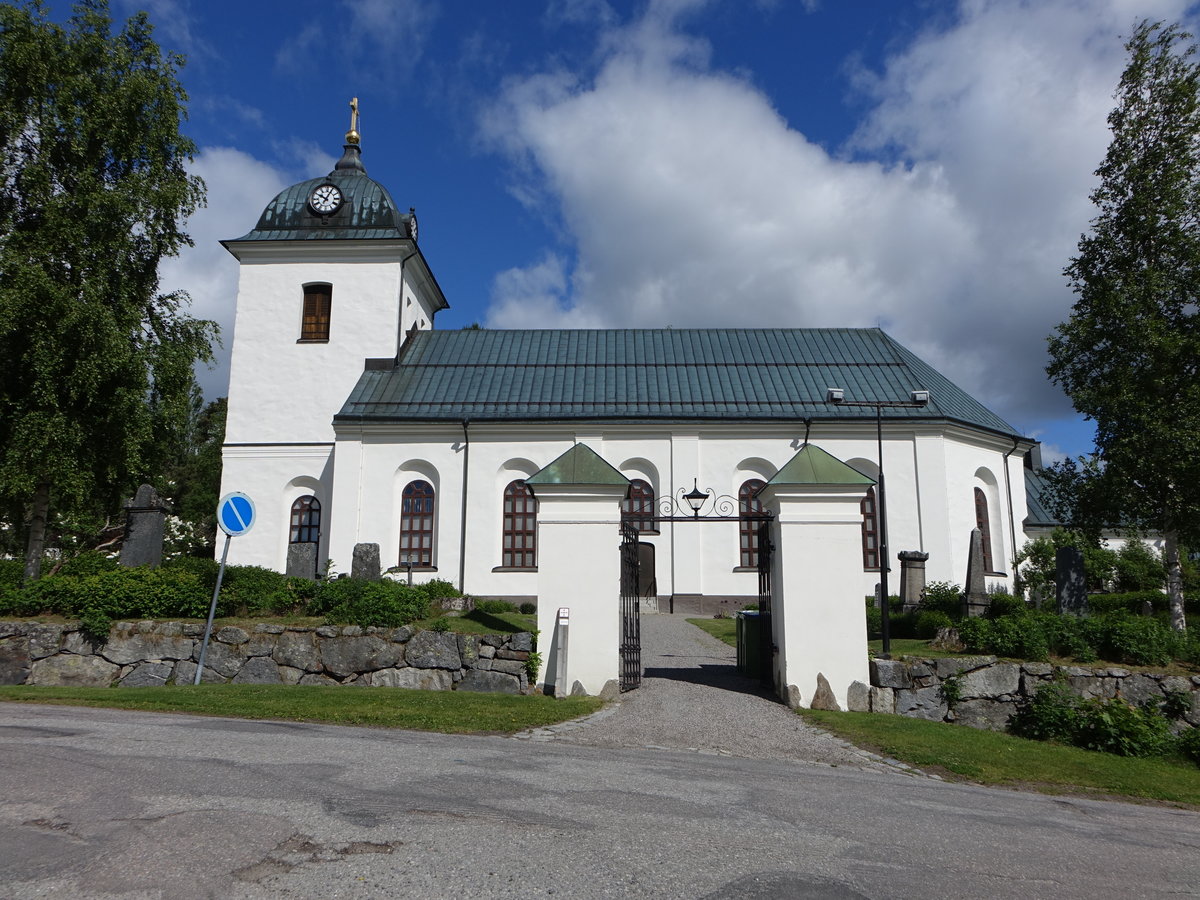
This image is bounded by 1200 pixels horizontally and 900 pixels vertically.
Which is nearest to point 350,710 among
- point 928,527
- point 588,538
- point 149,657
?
point 588,538

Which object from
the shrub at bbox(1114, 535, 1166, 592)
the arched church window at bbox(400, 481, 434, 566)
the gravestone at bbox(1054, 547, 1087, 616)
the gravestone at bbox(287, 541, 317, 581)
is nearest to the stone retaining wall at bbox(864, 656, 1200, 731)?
the gravestone at bbox(1054, 547, 1087, 616)

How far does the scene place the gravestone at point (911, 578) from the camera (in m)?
19.7

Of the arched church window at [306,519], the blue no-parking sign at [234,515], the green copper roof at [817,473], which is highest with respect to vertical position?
the arched church window at [306,519]

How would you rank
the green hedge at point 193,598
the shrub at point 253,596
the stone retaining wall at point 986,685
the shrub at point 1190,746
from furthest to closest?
1. the shrub at point 253,596
2. the green hedge at point 193,598
3. the stone retaining wall at point 986,685
4. the shrub at point 1190,746

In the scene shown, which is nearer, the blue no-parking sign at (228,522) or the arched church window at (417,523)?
the blue no-parking sign at (228,522)

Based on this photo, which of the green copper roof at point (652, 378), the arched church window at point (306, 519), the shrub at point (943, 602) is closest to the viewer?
the shrub at point (943, 602)

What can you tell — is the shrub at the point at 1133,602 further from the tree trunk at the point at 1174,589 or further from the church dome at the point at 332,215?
the church dome at the point at 332,215

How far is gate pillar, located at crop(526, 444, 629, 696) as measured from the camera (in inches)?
470

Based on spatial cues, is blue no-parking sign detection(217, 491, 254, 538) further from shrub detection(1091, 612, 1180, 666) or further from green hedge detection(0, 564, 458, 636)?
shrub detection(1091, 612, 1180, 666)

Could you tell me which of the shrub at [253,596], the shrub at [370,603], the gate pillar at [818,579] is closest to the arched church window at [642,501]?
the shrub at [370,603]

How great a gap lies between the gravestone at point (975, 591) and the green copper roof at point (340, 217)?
66.3 feet

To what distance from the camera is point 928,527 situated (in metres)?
26.8

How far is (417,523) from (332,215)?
437 inches

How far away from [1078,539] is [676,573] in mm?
11770
